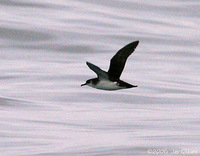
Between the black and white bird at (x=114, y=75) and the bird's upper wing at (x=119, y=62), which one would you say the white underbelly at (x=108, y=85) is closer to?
the black and white bird at (x=114, y=75)

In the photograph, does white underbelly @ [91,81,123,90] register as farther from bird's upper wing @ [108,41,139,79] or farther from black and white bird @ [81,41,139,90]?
bird's upper wing @ [108,41,139,79]

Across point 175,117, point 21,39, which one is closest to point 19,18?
point 21,39

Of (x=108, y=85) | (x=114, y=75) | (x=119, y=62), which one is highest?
(x=119, y=62)

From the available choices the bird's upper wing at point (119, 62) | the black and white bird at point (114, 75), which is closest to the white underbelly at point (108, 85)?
the black and white bird at point (114, 75)

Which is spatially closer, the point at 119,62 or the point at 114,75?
the point at 114,75

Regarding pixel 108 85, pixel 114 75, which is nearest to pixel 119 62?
pixel 114 75

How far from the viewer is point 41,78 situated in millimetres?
22656

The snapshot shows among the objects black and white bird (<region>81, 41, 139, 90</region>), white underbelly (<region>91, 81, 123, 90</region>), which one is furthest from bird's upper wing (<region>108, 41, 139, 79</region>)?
white underbelly (<region>91, 81, 123, 90</region>)

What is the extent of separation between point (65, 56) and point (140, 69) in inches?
97.4

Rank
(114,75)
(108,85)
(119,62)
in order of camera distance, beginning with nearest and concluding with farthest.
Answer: (108,85) < (114,75) < (119,62)

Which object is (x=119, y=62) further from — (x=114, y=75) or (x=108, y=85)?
(x=108, y=85)

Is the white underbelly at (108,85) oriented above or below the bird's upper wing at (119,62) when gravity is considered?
below

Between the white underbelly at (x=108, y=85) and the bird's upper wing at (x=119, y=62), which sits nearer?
the white underbelly at (x=108, y=85)

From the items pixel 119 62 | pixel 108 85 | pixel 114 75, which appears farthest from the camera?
pixel 119 62
